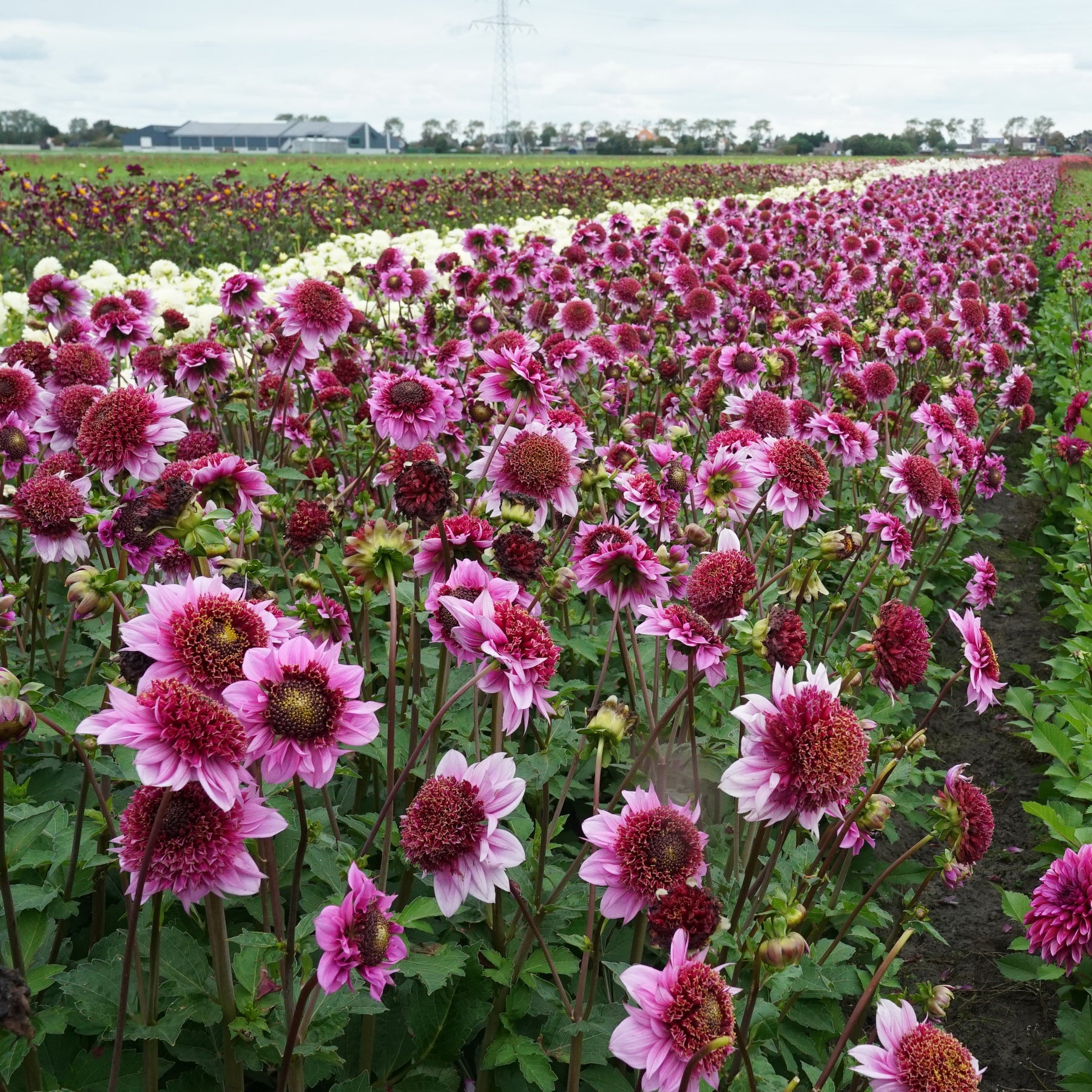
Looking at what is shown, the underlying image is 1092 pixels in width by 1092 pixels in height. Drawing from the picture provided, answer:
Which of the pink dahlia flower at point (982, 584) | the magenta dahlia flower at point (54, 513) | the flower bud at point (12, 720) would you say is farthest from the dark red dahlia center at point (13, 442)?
the pink dahlia flower at point (982, 584)

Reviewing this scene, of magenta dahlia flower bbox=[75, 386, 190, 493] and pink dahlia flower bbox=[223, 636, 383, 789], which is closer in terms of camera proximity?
pink dahlia flower bbox=[223, 636, 383, 789]

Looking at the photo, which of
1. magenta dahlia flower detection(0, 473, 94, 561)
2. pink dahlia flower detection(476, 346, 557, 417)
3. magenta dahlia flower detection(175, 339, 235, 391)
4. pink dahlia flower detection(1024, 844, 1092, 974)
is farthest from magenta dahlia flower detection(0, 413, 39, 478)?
pink dahlia flower detection(1024, 844, 1092, 974)

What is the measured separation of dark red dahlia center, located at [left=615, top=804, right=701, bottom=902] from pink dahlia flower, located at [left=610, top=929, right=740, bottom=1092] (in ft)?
0.55

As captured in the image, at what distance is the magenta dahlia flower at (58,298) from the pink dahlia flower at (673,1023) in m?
3.61

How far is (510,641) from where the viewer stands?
5.00ft

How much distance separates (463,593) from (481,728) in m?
0.98

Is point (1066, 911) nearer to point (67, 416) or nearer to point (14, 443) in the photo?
point (67, 416)

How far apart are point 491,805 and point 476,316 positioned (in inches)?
137

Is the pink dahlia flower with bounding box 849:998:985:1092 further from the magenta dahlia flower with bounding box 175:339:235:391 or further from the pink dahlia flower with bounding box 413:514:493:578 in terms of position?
the magenta dahlia flower with bounding box 175:339:235:391

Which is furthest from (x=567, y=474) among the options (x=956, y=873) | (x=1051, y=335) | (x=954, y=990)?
(x=1051, y=335)

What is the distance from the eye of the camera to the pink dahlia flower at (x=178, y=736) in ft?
3.80

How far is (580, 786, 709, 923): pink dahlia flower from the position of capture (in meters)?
1.58

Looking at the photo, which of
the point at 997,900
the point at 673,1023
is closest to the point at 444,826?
the point at 673,1023

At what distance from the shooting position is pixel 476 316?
15.2ft
